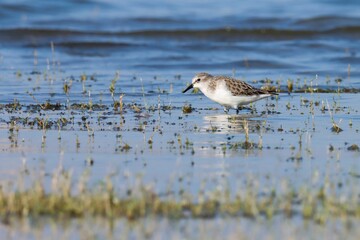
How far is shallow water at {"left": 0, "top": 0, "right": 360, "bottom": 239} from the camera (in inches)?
357

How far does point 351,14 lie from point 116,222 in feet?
78.9

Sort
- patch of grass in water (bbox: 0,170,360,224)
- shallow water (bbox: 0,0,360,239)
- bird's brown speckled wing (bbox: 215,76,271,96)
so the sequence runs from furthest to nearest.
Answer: bird's brown speckled wing (bbox: 215,76,271,96)
shallow water (bbox: 0,0,360,239)
patch of grass in water (bbox: 0,170,360,224)

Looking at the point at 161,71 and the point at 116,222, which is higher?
the point at 161,71

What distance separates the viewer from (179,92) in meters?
16.3

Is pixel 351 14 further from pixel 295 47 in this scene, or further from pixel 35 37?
pixel 35 37

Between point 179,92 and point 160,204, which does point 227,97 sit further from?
point 160,204

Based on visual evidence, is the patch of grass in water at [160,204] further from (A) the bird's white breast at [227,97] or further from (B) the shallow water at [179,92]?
(A) the bird's white breast at [227,97]

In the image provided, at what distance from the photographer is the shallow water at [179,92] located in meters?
9.07

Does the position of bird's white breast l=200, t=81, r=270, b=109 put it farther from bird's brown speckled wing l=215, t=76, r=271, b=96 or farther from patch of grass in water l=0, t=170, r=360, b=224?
patch of grass in water l=0, t=170, r=360, b=224

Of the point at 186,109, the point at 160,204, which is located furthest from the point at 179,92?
the point at 160,204

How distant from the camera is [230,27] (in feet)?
89.4

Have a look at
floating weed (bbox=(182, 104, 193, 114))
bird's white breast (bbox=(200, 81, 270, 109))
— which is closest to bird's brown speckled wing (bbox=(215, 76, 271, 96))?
bird's white breast (bbox=(200, 81, 270, 109))

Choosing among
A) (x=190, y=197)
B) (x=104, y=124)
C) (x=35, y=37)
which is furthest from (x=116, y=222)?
(x=35, y=37)

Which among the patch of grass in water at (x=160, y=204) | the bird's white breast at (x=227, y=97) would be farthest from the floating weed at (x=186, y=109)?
the patch of grass in water at (x=160, y=204)
